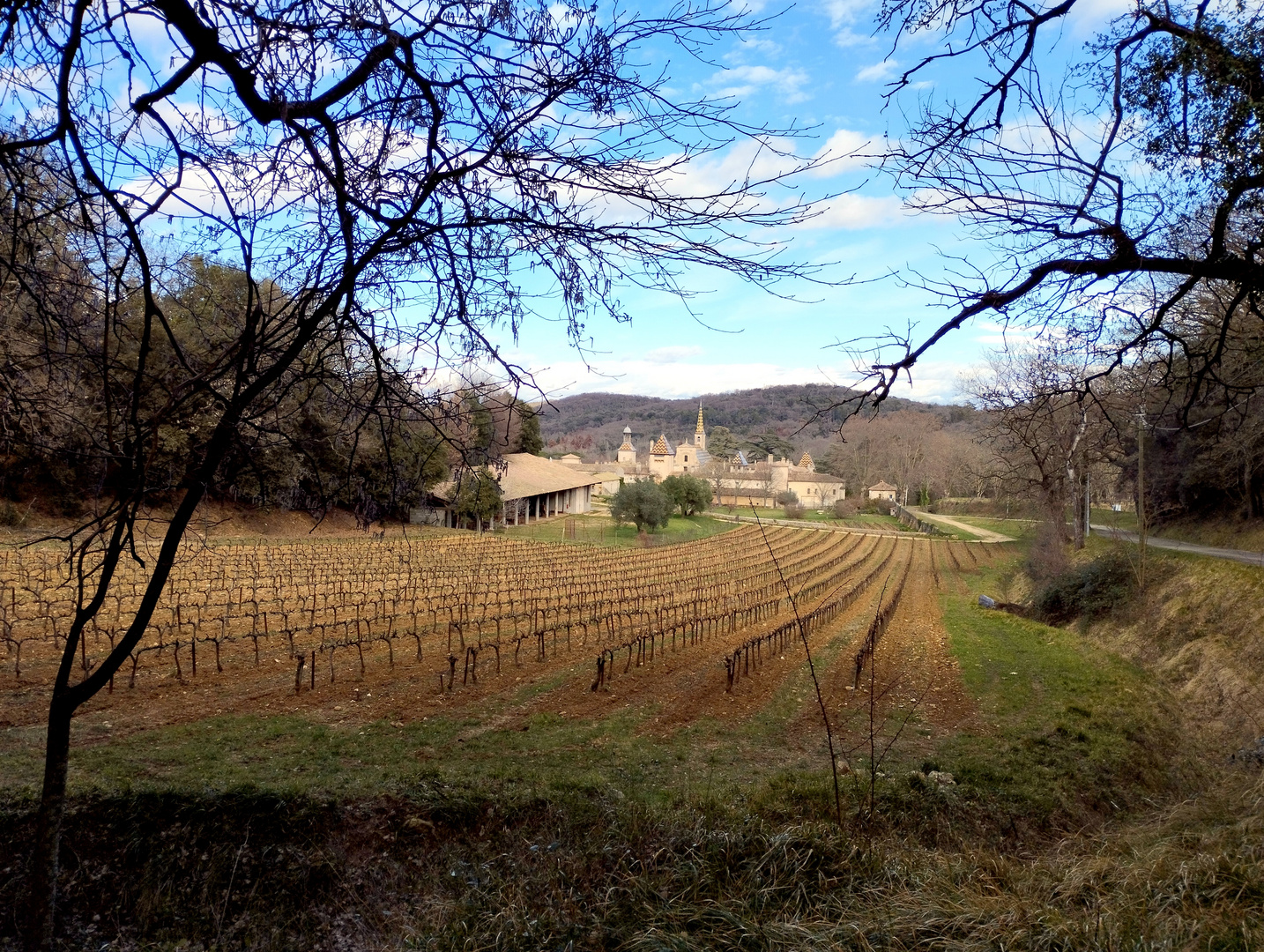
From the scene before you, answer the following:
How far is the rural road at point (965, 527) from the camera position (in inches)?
1690

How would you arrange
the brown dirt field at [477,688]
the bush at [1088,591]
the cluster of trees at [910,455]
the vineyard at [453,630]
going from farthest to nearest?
the cluster of trees at [910,455]
the bush at [1088,591]
the vineyard at [453,630]
the brown dirt field at [477,688]

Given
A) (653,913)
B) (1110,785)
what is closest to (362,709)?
(653,913)

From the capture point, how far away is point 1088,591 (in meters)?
19.7

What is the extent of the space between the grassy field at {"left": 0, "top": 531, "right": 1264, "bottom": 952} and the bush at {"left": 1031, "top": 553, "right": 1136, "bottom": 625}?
9418 millimetres

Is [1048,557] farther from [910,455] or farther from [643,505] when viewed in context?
[910,455]

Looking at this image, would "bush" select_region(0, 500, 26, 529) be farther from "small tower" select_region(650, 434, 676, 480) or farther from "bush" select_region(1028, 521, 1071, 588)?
"small tower" select_region(650, 434, 676, 480)

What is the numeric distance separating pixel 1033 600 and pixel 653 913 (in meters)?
21.6

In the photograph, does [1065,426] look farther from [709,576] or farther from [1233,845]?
[1233,845]

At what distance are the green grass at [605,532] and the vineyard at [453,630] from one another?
7.56m

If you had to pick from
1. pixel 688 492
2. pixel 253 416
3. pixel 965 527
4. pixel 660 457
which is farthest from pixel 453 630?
pixel 660 457

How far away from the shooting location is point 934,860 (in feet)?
12.2

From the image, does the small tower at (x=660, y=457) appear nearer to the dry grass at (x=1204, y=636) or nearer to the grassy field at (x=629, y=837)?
the dry grass at (x=1204, y=636)

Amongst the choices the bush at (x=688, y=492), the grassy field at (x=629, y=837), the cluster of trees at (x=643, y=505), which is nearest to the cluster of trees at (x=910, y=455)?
the bush at (x=688, y=492)

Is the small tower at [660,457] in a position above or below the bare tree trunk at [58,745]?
above
